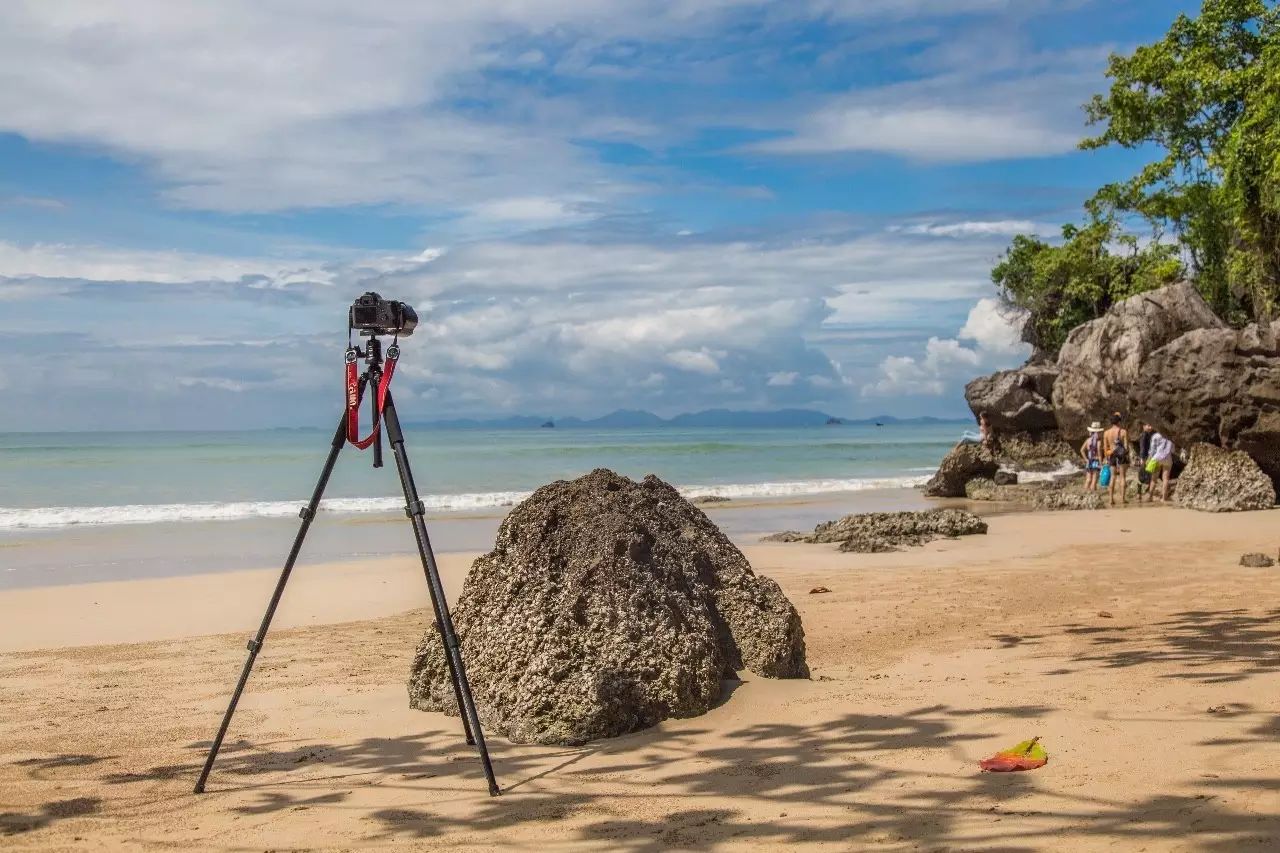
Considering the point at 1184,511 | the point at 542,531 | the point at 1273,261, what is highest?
the point at 1273,261

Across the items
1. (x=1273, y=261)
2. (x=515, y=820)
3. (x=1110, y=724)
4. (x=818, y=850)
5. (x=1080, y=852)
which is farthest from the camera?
(x=1273, y=261)

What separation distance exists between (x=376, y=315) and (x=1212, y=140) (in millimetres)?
32012

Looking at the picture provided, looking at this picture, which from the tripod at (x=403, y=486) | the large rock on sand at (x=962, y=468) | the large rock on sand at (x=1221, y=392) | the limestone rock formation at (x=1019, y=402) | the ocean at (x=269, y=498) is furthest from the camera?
the limestone rock formation at (x=1019, y=402)

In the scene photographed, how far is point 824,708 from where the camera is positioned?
17.5 feet

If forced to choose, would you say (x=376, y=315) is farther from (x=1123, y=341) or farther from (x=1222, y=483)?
(x=1123, y=341)

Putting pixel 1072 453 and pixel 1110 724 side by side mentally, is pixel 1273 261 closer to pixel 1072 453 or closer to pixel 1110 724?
pixel 1072 453

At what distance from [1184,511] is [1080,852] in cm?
1603

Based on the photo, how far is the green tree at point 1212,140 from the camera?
27.2 meters

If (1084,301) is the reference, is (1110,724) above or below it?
below

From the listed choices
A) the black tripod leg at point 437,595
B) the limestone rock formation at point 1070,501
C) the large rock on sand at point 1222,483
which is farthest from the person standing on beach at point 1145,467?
the black tripod leg at point 437,595

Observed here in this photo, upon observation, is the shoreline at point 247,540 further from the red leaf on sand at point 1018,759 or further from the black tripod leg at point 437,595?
the red leaf on sand at point 1018,759

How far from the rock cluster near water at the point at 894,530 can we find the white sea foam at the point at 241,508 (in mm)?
8673

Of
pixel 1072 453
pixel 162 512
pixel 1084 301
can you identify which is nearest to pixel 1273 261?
pixel 1072 453

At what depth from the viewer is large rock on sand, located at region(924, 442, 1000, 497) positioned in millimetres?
25578
